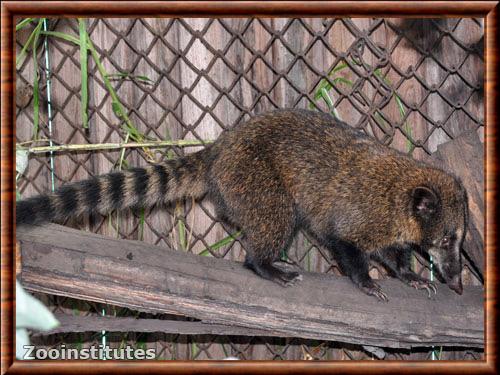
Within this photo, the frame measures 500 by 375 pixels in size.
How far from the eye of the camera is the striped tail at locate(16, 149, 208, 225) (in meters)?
4.11

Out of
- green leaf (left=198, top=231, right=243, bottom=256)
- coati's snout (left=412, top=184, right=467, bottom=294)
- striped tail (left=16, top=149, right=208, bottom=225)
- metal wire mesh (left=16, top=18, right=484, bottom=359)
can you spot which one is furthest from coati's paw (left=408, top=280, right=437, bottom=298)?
striped tail (left=16, top=149, right=208, bottom=225)

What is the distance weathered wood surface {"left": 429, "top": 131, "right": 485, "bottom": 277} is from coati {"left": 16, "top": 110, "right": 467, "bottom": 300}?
0.43ft

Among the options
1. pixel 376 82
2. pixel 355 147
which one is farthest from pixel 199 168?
pixel 376 82

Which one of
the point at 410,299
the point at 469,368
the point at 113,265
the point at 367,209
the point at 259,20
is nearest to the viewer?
the point at 469,368

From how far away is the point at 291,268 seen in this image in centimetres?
492

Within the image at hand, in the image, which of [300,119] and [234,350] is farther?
[234,350]

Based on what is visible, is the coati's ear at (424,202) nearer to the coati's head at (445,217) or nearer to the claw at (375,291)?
the coati's head at (445,217)

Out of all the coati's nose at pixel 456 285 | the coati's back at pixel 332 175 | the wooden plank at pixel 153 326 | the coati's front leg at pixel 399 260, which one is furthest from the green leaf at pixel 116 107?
the coati's nose at pixel 456 285

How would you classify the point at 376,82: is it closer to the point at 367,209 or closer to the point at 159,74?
the point at 367,209

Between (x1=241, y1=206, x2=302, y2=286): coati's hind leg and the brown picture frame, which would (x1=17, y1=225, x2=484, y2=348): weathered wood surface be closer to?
(x1=241, y1=206, x2=302, y2=286): coati's hind leg

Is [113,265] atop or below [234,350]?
atop

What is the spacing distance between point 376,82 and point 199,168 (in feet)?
5.20

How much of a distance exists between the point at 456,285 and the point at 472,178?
0.78m

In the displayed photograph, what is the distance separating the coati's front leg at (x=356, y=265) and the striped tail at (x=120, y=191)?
1093 millimetres
